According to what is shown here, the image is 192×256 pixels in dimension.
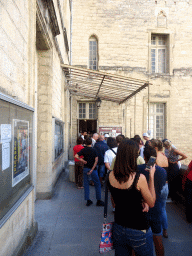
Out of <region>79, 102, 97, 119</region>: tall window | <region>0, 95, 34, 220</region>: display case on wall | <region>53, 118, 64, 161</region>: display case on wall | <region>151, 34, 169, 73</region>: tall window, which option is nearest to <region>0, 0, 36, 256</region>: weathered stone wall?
<region>0, 95, 34, 220</region>: display case on wall

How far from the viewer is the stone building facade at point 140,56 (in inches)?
501

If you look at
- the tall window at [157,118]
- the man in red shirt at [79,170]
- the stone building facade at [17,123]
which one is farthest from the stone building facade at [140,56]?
the stone building facade at [17,123]

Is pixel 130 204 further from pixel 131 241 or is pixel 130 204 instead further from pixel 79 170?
pixel 79 170

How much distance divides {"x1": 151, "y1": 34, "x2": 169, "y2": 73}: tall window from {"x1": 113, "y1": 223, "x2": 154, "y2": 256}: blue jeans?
42.6 ft

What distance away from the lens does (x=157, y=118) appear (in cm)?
1365

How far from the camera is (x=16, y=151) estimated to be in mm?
2695

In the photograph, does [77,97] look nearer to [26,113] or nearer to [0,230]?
[26,113]

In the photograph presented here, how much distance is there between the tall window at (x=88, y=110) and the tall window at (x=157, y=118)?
3.45 metres

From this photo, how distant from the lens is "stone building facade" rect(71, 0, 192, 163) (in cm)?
1273

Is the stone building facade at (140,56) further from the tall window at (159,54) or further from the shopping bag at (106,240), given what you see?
the shopping bag at (106,240)

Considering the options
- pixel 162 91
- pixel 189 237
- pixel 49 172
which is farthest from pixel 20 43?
pixel 162 91

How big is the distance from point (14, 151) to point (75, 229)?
224 centimetres

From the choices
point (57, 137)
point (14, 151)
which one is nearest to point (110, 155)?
point (57, 137)

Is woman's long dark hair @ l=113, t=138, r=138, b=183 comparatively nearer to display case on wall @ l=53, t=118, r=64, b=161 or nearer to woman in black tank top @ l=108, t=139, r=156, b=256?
woman in black tank top @ l=108, t=139, r=156, b=256
